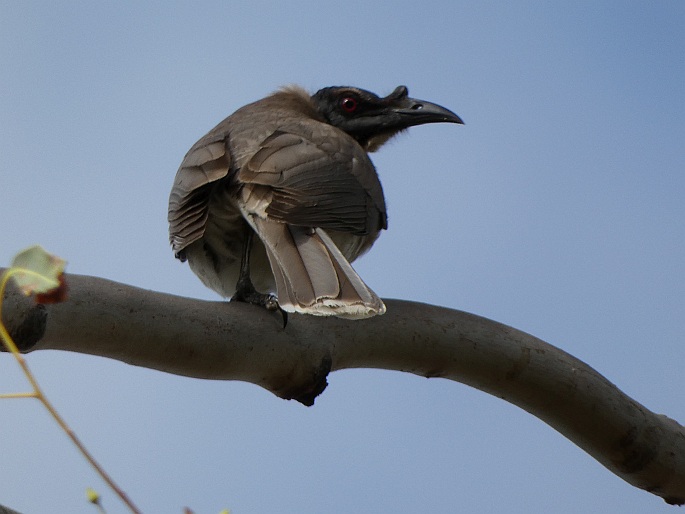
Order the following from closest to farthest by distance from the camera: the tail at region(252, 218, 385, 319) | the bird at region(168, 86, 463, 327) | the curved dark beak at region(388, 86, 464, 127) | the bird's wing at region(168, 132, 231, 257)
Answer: the tail at region(252, 218, 385, 319)
the bird at region(168, 86, 463, 327)
the bird's wing at region(168, 132, 231, 257)
the curved dark beak at region(388, 86, 464, 127)

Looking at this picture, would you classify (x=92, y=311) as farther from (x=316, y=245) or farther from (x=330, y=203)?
(x=330, y=203)

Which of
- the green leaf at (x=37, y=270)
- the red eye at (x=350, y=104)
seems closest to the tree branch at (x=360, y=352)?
the green leaf at (x=37, y=270)

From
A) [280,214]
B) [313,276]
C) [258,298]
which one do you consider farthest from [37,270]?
[280,214]

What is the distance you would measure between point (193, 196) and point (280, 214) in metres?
0.46

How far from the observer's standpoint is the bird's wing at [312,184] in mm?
3977

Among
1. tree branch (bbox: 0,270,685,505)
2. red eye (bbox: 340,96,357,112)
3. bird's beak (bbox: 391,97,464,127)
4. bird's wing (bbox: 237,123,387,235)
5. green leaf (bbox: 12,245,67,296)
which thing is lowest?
tree branch (bbox: 0,270,685,505)

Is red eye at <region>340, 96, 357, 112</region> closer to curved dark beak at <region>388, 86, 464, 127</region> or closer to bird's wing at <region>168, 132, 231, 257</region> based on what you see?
curved dark beak at <region>388, 86, 464, 127</region>

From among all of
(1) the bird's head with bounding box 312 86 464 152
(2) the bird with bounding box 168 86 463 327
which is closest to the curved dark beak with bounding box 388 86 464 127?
(1) the bird's head with bounding box 312 86 464 152

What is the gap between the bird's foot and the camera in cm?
353

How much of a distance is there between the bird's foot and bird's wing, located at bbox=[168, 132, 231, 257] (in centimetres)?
29

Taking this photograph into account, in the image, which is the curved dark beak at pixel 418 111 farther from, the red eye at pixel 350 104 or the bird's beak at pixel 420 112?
the red eye at pixel 350 104

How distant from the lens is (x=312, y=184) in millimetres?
4141

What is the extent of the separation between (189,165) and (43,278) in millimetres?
3175

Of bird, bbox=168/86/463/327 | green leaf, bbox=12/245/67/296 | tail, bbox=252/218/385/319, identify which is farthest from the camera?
bird, bbox=168/86/463/327
